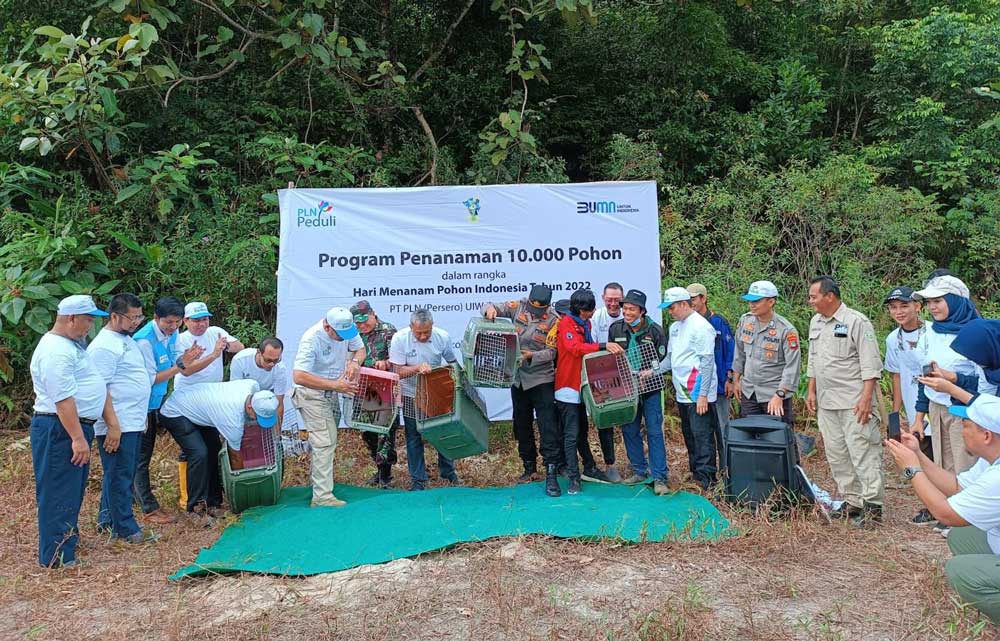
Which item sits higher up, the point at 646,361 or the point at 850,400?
the point at 646,361

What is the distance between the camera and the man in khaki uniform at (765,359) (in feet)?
19.1

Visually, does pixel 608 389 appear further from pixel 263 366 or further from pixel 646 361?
pixel 263 366

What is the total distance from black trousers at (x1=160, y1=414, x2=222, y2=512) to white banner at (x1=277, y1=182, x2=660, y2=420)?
5.40ft

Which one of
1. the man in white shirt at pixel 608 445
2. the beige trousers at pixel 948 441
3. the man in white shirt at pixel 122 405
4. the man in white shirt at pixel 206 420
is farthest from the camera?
the man in white shirt at pixel 608 445

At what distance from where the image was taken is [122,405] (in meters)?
5.27

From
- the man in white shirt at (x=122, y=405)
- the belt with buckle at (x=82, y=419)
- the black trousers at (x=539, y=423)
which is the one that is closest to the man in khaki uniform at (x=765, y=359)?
the black trousers at (x=539, y=423)

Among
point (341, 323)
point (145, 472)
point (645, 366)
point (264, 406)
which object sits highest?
point (341, 323)

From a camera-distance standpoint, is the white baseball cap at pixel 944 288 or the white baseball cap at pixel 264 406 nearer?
the white baseball cap at pixel 944 288

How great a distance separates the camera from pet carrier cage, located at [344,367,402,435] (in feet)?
20.2

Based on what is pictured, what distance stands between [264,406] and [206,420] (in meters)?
0.54

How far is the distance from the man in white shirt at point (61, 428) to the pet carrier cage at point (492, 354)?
2.56m

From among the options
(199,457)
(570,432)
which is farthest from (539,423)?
(199,457)

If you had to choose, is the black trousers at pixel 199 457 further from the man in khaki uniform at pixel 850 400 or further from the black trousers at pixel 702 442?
the man in khaki uniform at pixel 850 400

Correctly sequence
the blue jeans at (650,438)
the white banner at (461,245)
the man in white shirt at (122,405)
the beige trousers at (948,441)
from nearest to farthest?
1. the beige trousers at (948,441)
2. the man in white shirt at (122,405)
3. the blue jeans at (650,438)
4. the white banner at (461,245)
